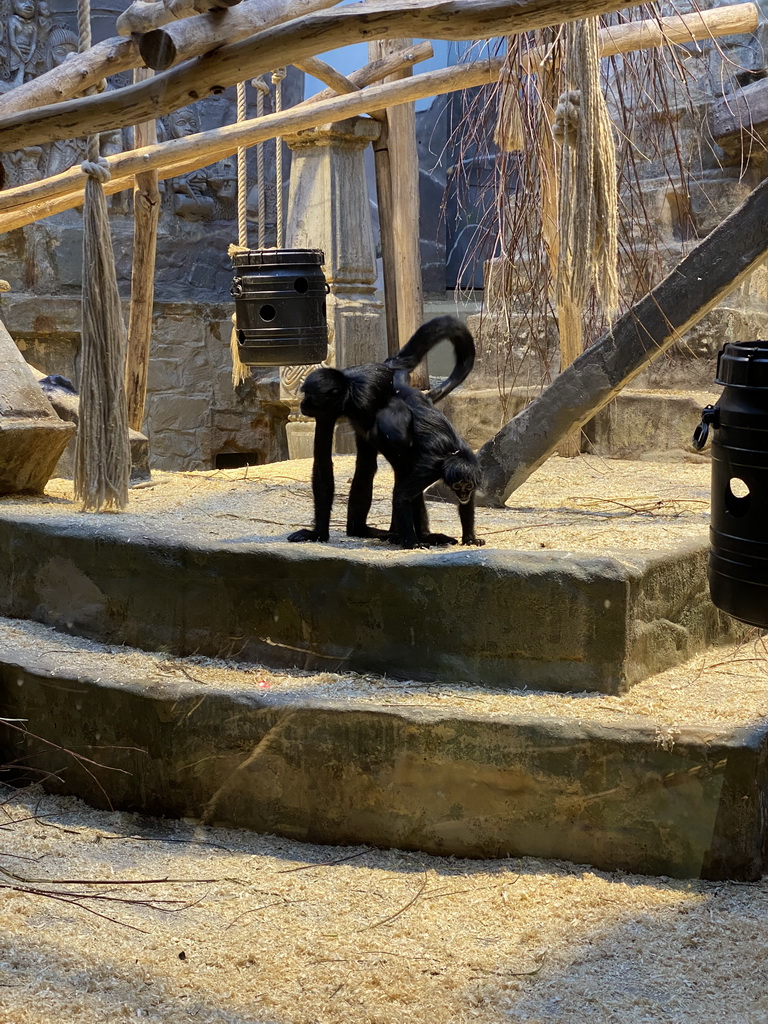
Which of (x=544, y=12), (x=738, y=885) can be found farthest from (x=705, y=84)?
(x=738, y=885)

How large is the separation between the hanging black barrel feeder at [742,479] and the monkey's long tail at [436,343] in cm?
204

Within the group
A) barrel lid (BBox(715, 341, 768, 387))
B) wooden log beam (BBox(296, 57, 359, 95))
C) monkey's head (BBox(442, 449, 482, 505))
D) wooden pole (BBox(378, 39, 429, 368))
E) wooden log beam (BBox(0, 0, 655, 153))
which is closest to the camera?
barrel lid (BBox(715, 341, 768, 387))

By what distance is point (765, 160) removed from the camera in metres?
6.59

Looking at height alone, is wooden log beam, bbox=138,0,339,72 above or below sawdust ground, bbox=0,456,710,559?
above

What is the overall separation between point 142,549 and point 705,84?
5.21 m

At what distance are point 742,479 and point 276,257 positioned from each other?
3580 millimetres

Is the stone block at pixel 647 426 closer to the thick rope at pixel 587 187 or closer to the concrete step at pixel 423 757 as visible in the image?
the thick rope at pixel 587 187

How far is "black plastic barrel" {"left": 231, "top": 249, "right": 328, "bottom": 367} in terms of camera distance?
5.11 m

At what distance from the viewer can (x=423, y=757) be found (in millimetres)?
3086

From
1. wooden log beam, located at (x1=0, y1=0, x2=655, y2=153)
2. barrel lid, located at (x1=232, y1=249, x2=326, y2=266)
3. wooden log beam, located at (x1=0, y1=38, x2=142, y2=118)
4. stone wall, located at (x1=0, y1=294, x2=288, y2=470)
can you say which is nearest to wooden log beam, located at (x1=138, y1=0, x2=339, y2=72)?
wooden log beam, located at (x1=0, y1=0, x2=655, y2=153)

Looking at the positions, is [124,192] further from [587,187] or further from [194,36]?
[194,36]

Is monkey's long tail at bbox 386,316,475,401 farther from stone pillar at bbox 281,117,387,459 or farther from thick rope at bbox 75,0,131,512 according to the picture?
stone pillar at bbox 281,117,387,459

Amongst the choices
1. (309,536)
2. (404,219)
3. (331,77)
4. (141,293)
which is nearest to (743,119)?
(404,219)

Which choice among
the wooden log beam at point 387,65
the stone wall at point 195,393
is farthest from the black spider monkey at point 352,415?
the stone wall at point 195,393
